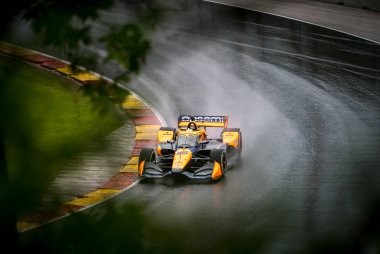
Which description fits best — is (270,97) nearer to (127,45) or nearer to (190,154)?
(190,154)

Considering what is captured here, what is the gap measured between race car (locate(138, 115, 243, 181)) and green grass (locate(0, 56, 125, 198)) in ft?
39.7

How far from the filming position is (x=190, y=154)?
582 inches

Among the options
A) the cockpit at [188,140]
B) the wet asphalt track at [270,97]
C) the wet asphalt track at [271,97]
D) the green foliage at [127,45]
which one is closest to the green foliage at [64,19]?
the green foliage at [127,45]

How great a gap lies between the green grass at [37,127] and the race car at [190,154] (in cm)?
1209

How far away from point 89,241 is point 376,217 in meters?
0.80

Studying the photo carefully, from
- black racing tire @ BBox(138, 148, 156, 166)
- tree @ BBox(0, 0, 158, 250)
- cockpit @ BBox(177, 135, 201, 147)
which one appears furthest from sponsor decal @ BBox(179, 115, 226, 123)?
tree @ BBox(0, 0, 158, 250)

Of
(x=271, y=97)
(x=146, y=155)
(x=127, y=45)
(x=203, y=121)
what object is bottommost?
(x=146, y=155)

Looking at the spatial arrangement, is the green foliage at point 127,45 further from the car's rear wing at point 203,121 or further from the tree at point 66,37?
the car's rear wing at point 203,121

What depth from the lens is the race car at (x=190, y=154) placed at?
14.7m

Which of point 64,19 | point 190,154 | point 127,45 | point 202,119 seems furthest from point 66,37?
point 202,119

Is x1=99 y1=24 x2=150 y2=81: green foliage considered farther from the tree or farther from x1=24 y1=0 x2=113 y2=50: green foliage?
x1=24 y1=0 x2=113 y2=50: green foliage

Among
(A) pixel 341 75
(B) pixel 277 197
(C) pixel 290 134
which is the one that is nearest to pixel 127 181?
(C) pixel 290 134

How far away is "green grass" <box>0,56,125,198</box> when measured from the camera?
7.48 ft

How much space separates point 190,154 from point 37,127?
12456 mm
